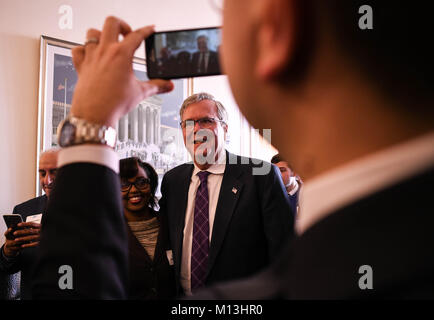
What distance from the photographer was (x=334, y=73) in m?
0.35

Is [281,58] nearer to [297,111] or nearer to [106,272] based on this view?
[297,111]

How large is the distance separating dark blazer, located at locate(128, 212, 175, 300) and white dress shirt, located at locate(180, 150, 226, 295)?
2.9 inches

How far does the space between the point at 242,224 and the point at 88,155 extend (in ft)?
4.70

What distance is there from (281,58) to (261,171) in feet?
5.78

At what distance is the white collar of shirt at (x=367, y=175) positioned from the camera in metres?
0.30

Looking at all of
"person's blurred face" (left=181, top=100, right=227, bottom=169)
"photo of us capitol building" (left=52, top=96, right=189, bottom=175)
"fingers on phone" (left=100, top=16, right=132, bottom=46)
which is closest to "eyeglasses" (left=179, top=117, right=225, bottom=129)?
"person's blurred face" (left=181, top=100, right=227, bottom=169)

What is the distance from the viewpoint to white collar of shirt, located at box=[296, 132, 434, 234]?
0.30 m

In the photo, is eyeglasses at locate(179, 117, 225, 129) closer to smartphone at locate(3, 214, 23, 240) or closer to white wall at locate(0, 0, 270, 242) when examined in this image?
smartphone at locate(3, 214, 23, 240)

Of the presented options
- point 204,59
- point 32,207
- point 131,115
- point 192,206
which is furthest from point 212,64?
point 131,115

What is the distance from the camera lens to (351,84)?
34cm

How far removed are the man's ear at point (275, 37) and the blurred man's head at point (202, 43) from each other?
1.49ft

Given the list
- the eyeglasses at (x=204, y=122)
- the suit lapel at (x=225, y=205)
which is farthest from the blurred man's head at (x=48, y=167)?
the suit lapel at (x=225, y=205)

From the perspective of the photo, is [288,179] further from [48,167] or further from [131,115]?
[48,167]

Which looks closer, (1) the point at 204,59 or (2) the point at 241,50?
(2) the point at 241,50
